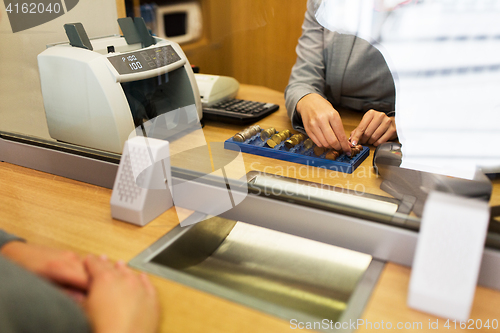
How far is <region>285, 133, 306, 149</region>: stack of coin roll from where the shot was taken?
867 mm

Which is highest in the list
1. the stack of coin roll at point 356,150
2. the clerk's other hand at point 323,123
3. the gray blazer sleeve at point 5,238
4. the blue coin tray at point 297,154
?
the clerk's other hand at point 323,123

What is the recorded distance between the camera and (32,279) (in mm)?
469

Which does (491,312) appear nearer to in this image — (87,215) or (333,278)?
(333,278)

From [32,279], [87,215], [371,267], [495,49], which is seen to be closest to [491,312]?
[371,267]

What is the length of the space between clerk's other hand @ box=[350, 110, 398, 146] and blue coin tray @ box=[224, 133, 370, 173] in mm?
31

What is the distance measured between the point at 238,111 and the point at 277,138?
7.9 inches

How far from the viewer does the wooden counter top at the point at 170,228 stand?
518 millimetres

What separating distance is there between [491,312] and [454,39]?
0.39 meters

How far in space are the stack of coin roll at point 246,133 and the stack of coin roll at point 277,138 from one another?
0.05 m

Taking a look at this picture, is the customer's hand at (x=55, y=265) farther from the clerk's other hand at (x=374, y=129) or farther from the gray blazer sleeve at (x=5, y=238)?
the clerk's other hand at (x=374, y=129)

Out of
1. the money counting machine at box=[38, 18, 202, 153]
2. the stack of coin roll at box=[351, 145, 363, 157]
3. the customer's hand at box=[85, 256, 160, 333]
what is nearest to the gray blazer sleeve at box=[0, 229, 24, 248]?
the customer's hand at box=[85, 256, 160, 333]

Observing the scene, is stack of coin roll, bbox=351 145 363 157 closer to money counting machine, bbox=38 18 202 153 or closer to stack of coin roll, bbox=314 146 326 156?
stack of coin roll, bbox=314 146 326 156

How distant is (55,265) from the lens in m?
0.56

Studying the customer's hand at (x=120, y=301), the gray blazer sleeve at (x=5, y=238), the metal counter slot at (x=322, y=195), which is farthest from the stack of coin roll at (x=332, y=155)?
the gray blazer sleeve at (x=5, y=238)
